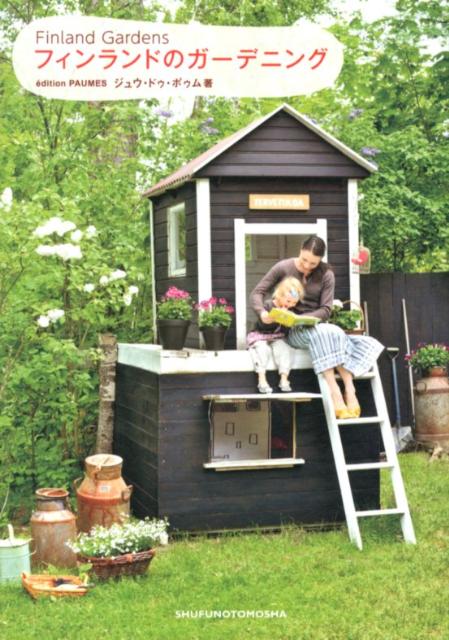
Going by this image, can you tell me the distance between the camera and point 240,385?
303 inches

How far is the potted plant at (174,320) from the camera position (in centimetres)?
781

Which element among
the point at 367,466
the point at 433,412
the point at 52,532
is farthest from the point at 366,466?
the point at 433,412

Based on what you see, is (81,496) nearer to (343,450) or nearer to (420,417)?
(343,450)

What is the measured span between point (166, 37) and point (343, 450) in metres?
4.00

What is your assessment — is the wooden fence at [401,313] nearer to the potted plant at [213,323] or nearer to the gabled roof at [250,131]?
the gabled roof at [250,131]

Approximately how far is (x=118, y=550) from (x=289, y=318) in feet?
7.07

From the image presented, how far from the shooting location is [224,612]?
582 centimetres

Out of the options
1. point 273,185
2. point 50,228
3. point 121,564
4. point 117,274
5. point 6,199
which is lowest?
point 121,564

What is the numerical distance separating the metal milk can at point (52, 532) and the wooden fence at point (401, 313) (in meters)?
5.20

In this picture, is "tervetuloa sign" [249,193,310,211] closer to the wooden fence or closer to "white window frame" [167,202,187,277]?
"white window frame" [167,202,187,277]

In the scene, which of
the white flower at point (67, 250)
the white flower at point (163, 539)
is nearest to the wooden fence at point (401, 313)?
the white flower at point (163, 539)

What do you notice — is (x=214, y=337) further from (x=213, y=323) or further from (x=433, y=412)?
(x=433, y=412)

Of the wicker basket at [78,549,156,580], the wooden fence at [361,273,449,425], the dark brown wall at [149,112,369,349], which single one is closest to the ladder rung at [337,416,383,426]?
the dark brown wall at [149,112,369,349]

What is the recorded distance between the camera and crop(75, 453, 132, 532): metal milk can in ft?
24.7
